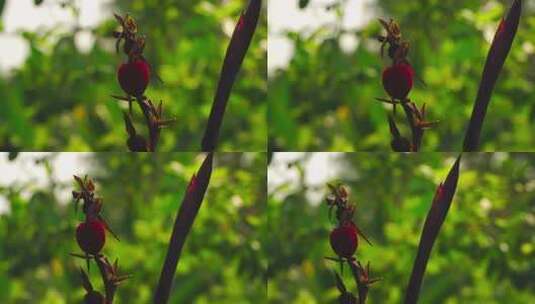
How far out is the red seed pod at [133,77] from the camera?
10.9 ft

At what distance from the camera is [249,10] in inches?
133

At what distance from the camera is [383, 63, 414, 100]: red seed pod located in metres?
3.36

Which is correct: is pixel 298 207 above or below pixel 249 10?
below

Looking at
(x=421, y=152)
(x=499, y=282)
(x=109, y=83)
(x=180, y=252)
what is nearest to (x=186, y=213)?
(x=180, y=252)

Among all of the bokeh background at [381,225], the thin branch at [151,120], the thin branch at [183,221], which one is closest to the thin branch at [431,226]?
the bokeh background at [381,225]

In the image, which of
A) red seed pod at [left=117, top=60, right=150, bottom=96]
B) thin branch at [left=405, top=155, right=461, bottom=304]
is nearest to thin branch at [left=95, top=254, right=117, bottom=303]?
red seed pod at [left=117, top=60, right=150, bottom=96]

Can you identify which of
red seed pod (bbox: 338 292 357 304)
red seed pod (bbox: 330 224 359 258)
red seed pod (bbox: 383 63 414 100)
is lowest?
red seed pod (bbox: 338 292 357 304)

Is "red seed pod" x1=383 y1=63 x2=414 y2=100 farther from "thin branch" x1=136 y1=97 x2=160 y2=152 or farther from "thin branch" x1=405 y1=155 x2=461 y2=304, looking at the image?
"thin branch" x1=136 y1=97 x2=160 y2=152

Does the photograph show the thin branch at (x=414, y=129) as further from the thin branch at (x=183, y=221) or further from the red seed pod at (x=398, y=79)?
the thin branch at (x=183, y=221)

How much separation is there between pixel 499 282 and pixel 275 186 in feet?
2.09

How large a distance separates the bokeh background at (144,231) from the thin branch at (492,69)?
0.52 metres

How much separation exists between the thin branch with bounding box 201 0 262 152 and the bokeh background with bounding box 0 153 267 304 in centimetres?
7

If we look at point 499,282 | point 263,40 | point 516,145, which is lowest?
point 499,282

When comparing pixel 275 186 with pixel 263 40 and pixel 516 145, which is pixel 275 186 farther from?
pixel 516 145
